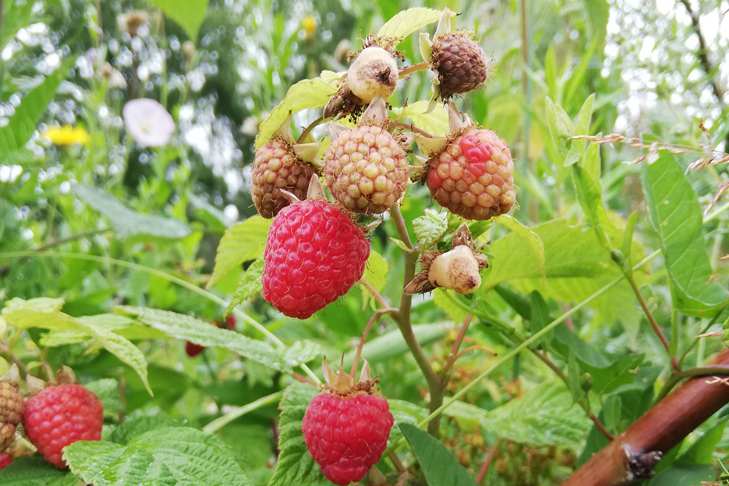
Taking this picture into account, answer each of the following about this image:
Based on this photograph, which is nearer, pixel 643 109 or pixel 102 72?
pixel 643 109


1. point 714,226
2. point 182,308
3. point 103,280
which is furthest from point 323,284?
point 103,280

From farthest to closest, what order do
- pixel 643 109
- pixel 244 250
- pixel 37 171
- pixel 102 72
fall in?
pixel 102 72
pixel 37 171
pixel 643 109
pixel 244 250

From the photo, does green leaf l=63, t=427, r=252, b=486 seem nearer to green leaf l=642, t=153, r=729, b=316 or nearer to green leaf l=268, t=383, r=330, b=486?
green leaf l=268, t=383, r=330, b=486

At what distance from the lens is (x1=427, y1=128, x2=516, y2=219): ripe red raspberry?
14.9 inches

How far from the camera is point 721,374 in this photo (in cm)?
42

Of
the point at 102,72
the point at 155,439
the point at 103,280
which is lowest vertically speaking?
the point at 103,280

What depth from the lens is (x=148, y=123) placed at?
1.91 metres

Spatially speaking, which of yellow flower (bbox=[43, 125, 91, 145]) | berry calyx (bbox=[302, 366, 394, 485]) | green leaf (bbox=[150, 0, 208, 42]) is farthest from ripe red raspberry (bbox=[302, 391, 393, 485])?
yellow flower (bbox=[43, 125, 91, 145])

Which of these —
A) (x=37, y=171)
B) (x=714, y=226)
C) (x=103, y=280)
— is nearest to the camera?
(x=714, y=226)

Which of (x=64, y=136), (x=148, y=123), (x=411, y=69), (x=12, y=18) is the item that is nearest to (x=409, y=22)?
(x=411, y=69)

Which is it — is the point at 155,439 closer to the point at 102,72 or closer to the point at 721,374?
the point at 721,374

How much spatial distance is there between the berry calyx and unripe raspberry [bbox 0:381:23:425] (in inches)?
7.0

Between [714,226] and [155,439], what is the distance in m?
0.48

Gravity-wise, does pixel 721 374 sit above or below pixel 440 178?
below
